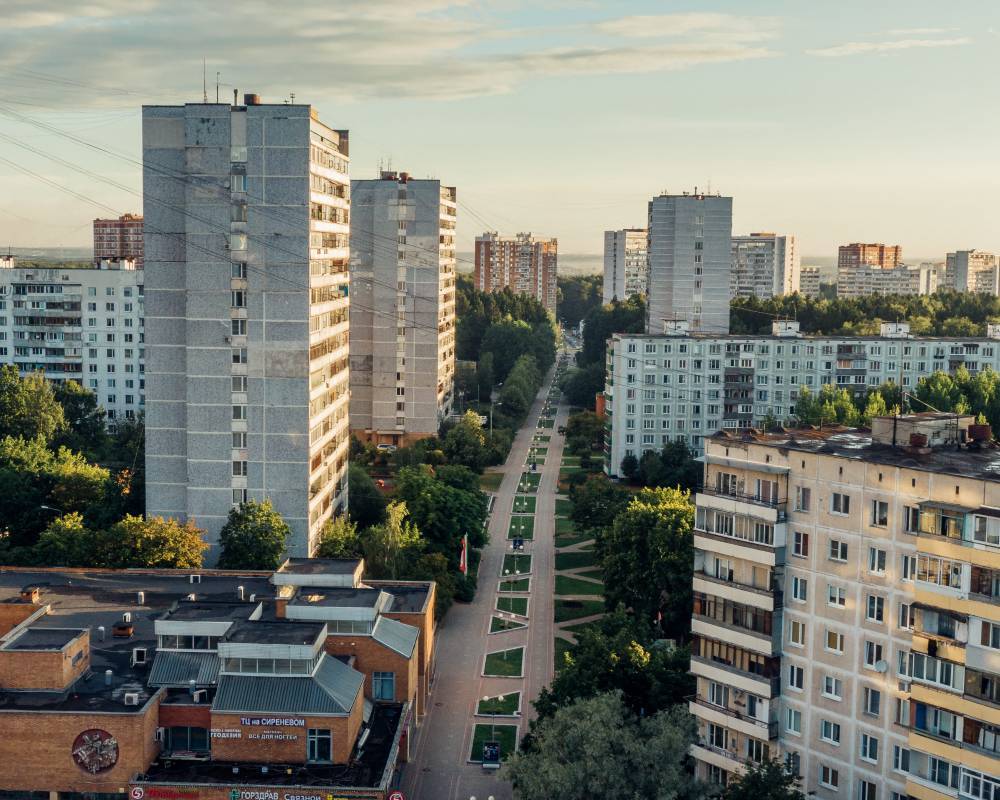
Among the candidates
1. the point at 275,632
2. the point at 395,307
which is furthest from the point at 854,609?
the point at 395,307

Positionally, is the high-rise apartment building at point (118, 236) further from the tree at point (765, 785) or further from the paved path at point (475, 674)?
the tree at point (765, 785)

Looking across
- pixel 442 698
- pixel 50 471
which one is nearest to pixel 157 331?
pixel 50 471

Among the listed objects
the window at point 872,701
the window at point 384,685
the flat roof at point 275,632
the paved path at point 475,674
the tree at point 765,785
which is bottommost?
the paved path at point 475,674

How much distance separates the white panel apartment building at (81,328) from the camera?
92000 mm

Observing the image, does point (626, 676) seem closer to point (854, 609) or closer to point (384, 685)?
point (384, 685)

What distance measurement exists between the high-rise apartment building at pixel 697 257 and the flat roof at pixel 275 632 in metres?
63.0

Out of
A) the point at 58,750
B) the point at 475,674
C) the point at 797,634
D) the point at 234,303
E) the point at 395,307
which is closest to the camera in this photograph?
the point at 797,634

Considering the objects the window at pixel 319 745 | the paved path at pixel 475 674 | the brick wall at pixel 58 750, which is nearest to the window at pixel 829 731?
the paved path at pixel 475 674

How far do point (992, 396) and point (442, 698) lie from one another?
45551 millimetres

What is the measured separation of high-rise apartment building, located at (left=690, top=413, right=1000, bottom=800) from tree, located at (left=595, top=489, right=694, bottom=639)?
15050 mm

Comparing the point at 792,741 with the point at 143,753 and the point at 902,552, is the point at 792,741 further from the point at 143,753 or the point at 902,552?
the point at 143,753

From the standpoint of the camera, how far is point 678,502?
50.9 meters

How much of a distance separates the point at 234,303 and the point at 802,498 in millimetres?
28140

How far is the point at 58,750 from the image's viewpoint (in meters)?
31.1
